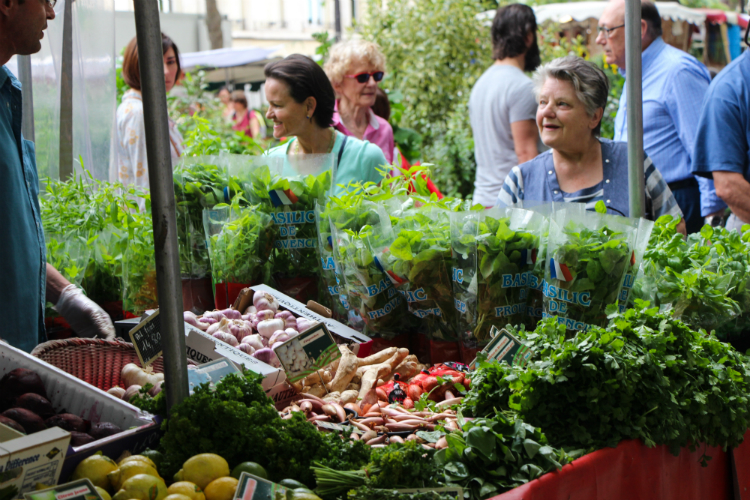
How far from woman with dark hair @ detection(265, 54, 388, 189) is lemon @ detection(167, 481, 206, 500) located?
7.48ft

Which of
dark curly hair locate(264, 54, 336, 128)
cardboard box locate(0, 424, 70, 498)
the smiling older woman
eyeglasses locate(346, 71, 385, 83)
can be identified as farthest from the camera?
eyeglasses locate(346, 71, 385, 83)

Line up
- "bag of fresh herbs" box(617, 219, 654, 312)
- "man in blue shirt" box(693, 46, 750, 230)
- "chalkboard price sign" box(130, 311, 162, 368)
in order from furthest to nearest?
"man in blue shirt" box(693, 46, 750, 230)
"bag of fresh herbs" box(617, 219, 654, 312)
"chalkboard price sign" box(130, 311, 162, 368)

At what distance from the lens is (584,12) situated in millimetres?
9164

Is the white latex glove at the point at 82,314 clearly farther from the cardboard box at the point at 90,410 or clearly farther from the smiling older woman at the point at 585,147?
the smiling older woman at the point at 585,147

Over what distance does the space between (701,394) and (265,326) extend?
1.26 m

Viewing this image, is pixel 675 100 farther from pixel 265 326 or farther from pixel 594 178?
pixel 265 326

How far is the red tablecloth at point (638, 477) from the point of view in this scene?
142cm

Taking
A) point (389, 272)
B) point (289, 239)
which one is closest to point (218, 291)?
point (289, 239)

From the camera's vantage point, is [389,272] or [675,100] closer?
[389,272]

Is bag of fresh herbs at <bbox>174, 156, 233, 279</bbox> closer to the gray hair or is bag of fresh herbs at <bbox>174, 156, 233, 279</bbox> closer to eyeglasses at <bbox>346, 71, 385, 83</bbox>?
the gray hair

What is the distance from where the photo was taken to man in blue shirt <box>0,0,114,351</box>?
203 cm

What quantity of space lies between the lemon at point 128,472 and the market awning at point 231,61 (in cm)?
957

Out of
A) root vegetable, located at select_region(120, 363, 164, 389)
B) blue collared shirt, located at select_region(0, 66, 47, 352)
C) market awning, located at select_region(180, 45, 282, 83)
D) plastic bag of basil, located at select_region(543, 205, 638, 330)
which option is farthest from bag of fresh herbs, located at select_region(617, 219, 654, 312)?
market awning, located at select_region(180, 45, 282, 83)

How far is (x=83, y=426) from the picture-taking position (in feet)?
4.80
